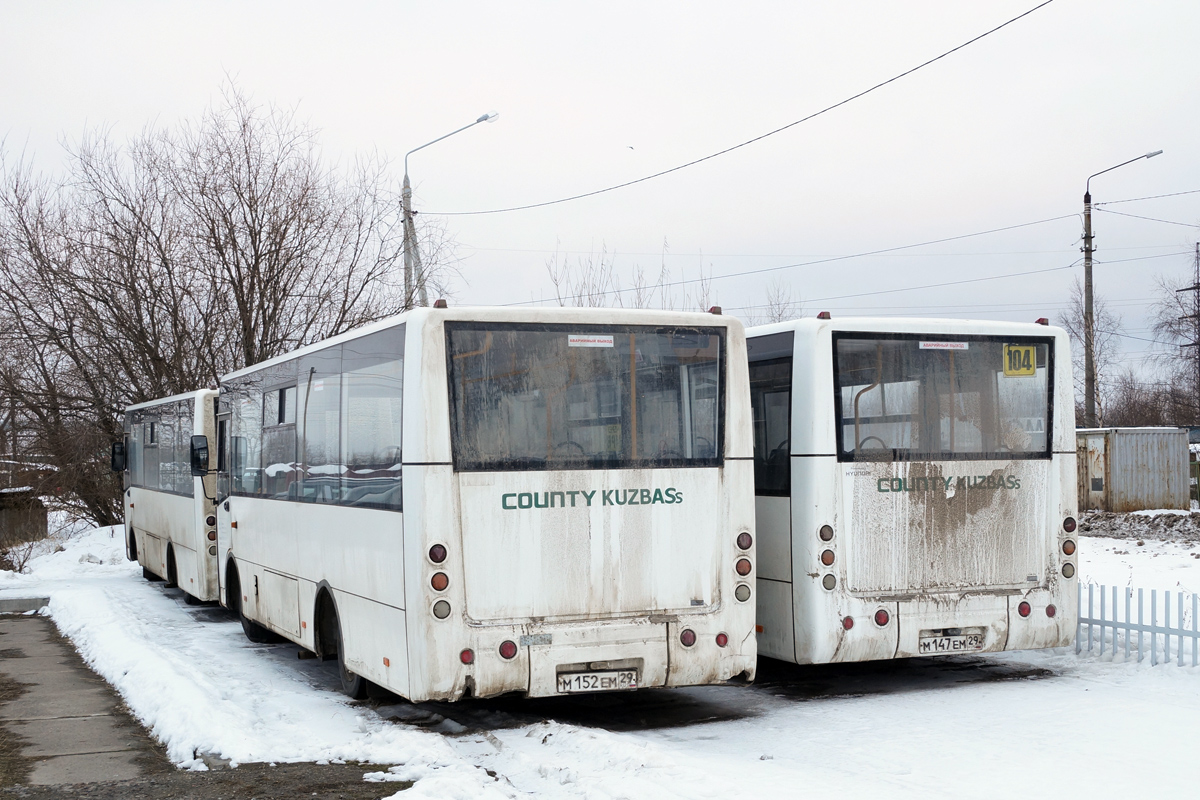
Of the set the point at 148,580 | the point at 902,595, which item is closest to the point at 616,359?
the point at 902,595

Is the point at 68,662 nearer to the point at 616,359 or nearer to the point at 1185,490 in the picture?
the point at 616,359

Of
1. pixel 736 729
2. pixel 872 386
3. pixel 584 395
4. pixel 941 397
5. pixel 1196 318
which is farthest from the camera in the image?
pixel 1196 318

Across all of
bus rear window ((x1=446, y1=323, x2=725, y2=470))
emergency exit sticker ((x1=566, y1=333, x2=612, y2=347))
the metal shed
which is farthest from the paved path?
the metal shed

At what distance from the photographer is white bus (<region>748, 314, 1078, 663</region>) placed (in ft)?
30.0

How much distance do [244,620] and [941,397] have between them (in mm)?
7495

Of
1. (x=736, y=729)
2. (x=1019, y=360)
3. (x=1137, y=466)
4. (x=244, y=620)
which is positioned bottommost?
(x=736, y=729)

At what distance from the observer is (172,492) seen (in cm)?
1667

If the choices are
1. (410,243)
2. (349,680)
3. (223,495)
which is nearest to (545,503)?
(349,680)

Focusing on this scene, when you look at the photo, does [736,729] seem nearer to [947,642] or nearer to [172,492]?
[947,642]

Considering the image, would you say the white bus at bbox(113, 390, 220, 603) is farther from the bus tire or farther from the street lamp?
the street lamp

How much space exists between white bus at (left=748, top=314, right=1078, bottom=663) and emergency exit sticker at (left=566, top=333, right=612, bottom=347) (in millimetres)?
1865

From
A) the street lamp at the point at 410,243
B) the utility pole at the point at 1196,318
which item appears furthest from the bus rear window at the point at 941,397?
the utility pole at the point at 1196,318

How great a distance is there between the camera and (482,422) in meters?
7.84

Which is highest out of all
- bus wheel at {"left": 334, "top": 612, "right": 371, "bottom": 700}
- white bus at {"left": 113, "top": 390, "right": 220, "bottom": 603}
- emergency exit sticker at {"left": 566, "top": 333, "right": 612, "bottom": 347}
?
emergency exit sticker at {"left": 566, "top": 333, "right": 612, "bottom": 347}
